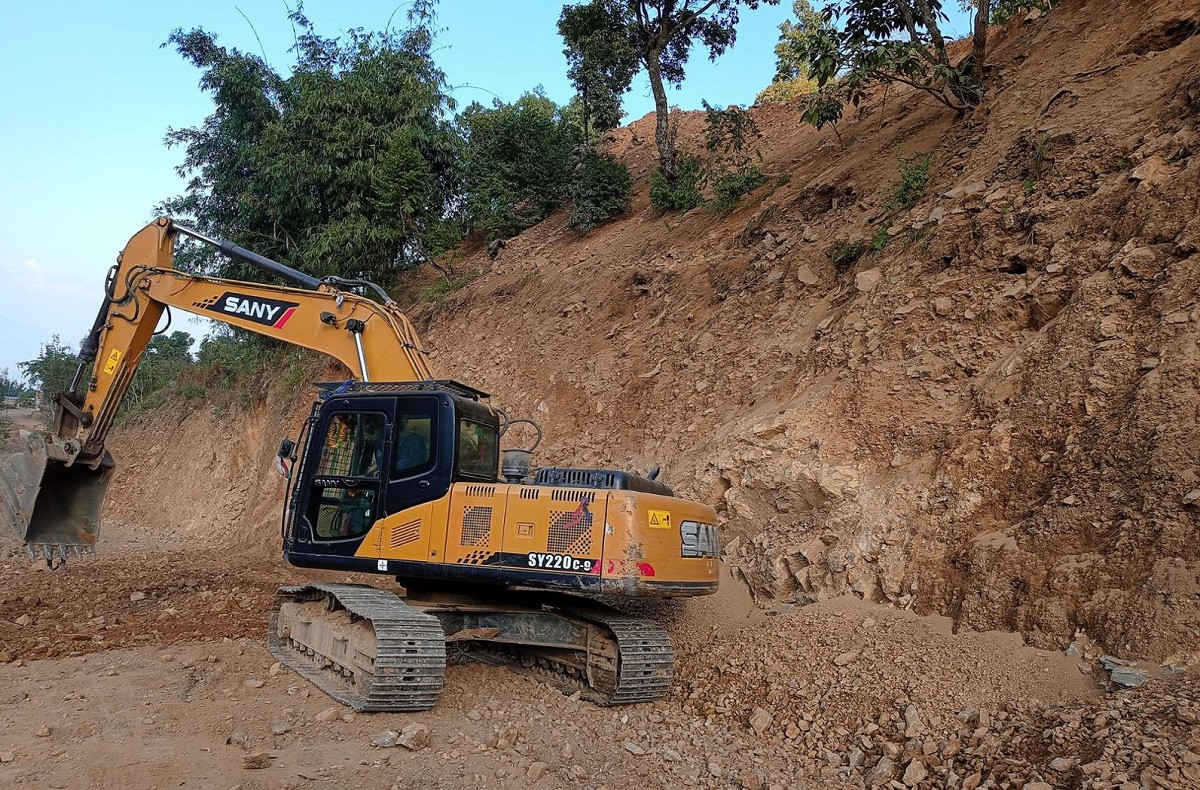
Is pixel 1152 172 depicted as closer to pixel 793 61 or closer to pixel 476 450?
pixel 476 450

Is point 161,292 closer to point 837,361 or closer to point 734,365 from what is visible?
point 734,365

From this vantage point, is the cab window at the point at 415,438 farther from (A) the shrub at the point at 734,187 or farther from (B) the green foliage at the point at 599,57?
(B) the green foliage at the point at 599,57

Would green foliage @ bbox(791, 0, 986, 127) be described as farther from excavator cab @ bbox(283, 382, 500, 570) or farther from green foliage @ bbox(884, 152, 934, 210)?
excavator cab @ bbox(283, 382, 500, 570)

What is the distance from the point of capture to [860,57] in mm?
9867

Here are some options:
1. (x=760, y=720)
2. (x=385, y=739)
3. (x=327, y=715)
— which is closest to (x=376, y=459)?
(x=327, y=715)

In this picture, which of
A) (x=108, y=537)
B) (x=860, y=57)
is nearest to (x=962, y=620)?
(x=860, y=57)

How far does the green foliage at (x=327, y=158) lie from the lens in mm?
16812

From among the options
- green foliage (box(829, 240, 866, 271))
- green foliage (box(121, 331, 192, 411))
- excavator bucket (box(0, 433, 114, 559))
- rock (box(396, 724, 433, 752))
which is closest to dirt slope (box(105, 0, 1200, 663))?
green foliage (box(829, 240, 866, 271))

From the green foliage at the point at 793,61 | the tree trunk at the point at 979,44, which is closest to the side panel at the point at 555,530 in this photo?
the tree trunk at the point at 979,44

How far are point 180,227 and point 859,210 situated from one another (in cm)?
769

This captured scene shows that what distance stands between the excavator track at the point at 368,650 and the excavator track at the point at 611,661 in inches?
47.9

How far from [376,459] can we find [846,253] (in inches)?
224

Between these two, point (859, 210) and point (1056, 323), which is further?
point (859, 210)

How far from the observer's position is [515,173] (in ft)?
59.1
